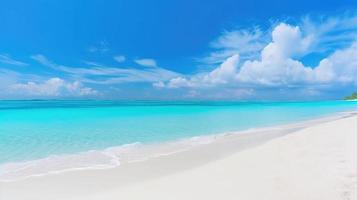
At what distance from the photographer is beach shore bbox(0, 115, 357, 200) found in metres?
3.62

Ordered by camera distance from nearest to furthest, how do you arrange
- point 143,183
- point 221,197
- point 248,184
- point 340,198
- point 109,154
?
point 340,198 → point 221,197 → point 248,184 → point 143,183 → point 109,154

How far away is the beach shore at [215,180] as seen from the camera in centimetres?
362

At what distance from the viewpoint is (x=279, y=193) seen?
354 centimetres

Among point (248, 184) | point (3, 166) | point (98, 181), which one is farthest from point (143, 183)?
point (3, 166)

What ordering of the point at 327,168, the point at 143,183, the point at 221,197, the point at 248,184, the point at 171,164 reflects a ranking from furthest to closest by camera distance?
the point at 171,164
the point at 327,168
the point at 143,183
the point at 248,184
the point at 221,197

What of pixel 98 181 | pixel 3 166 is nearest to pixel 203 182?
pixel 98 181

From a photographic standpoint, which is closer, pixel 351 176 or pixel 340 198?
pixel 340 198

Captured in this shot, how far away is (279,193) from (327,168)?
5.68 feet

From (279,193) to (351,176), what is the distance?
5.06 ft

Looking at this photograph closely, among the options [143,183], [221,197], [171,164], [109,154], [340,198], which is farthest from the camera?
[109,154]

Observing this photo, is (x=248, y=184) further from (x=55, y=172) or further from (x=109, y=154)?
(x=109, y=154)

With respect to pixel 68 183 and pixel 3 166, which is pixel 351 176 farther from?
pixel 3 166

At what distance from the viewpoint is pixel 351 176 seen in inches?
159

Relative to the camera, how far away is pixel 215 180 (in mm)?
4242
